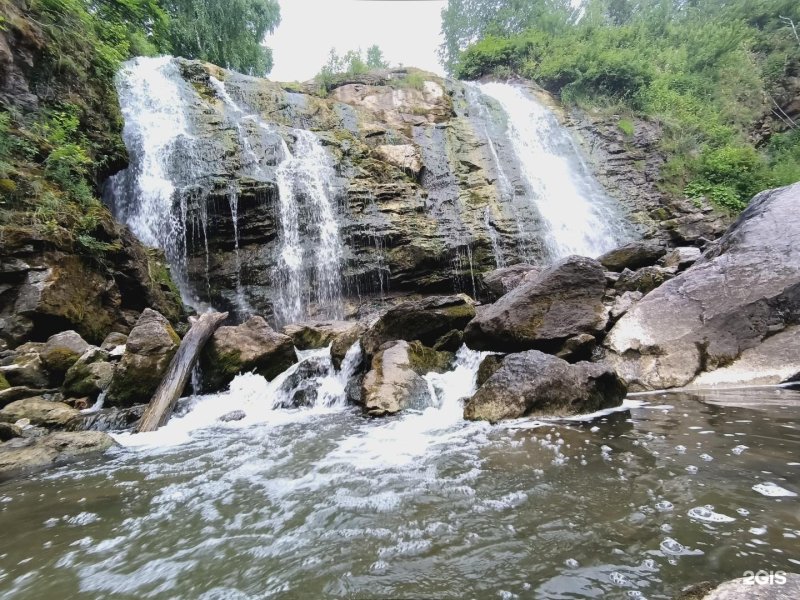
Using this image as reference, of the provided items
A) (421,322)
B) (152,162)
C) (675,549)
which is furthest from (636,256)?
(152,162)

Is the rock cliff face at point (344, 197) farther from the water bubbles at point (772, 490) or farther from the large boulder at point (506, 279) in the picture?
the water bubbles at point (772, 490)

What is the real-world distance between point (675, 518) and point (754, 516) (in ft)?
1.29

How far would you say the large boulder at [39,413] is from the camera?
5570 mm

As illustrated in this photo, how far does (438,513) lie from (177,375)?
5.76 m

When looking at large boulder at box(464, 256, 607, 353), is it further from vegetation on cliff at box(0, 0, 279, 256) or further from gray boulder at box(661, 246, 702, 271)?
vegetation on cliff at box(0, 0, 279, 256)

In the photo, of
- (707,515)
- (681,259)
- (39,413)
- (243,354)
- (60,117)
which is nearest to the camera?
(707,515)

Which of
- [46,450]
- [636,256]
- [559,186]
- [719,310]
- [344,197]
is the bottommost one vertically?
[46,450]

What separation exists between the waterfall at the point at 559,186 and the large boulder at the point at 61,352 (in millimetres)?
13344

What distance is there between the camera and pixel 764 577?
5.54 feet

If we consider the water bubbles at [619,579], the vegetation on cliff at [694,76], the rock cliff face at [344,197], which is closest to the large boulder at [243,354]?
the rock cliff face at [344,197]

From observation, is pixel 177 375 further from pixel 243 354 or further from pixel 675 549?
pixel 675 549

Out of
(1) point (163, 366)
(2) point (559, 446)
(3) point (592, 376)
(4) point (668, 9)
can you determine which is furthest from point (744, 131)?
(1) point (163, 366)

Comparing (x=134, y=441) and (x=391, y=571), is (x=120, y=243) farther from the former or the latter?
(x=391, y=571)

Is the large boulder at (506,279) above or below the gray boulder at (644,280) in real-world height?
above
